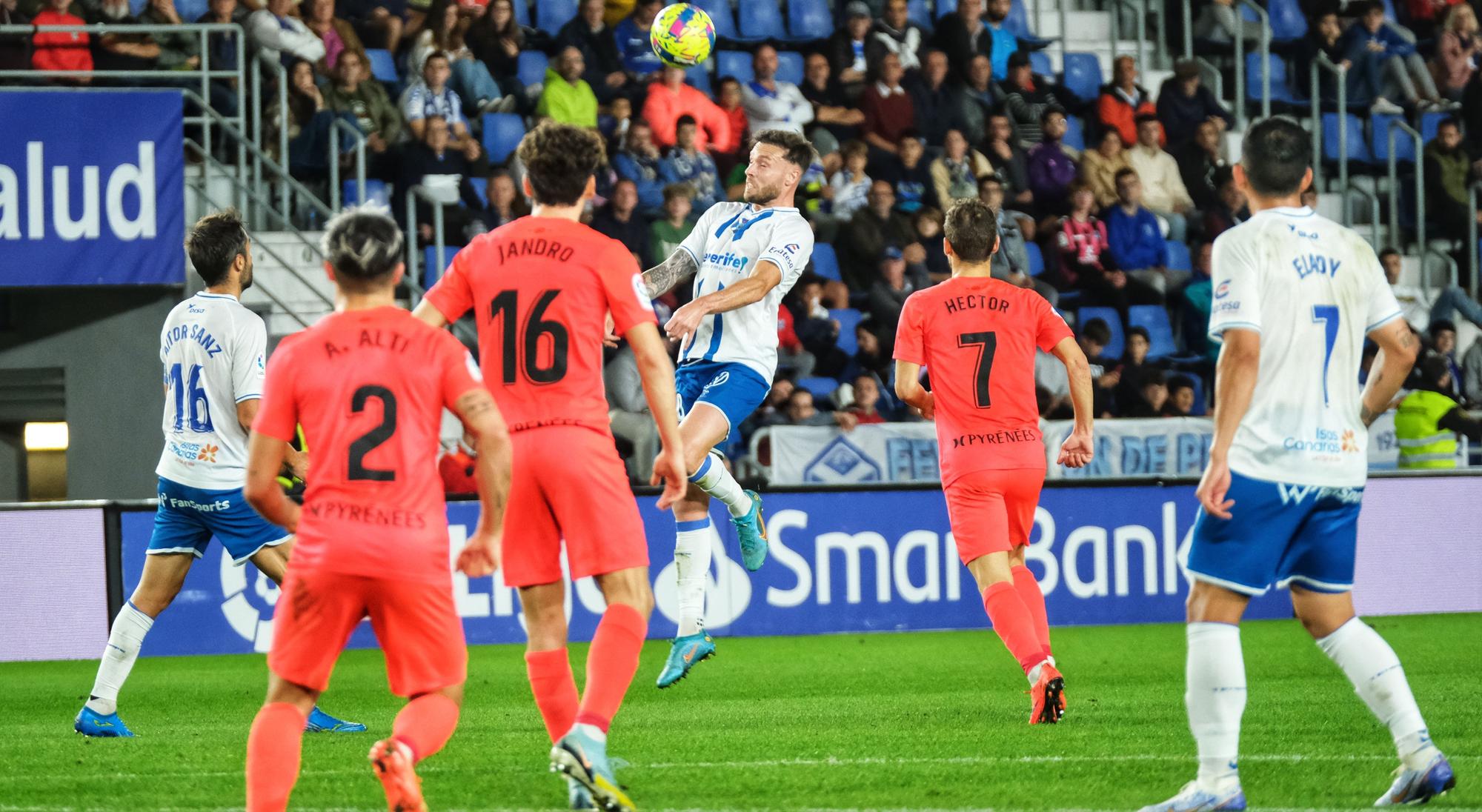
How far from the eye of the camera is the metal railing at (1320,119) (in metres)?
18.5

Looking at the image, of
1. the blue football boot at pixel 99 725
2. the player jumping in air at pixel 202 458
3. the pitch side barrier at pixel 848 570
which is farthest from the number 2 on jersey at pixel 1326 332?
the pitch side barrier at pixel 848 570

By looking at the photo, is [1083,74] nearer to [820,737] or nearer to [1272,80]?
[1272,80]

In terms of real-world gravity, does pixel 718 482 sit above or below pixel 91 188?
below

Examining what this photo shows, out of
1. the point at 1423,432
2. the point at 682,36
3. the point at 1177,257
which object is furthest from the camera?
the point at 1177,257

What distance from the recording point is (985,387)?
7.54 m

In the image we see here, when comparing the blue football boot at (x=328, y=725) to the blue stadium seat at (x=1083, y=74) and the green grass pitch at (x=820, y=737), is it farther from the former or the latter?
the blue stadium seat at (x=1083, y=74)

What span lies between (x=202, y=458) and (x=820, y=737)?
279 centimetres

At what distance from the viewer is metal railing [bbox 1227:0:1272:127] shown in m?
18.5

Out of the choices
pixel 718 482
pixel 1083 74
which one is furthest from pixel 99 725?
pixel 1083 74

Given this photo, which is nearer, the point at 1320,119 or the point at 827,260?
the point at 827,260

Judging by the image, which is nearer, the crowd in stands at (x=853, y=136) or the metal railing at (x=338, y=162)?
the metal railing at (x=338, y=162)

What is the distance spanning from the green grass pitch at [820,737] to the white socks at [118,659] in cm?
17

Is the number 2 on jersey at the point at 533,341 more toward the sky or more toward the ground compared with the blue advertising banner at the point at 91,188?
more toward the ground

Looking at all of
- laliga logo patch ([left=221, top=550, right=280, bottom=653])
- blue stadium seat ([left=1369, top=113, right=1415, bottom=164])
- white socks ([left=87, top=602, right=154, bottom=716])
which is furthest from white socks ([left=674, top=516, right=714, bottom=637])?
blue stadium seat ([left=1369, top=113, right=1415, bottom=164])
